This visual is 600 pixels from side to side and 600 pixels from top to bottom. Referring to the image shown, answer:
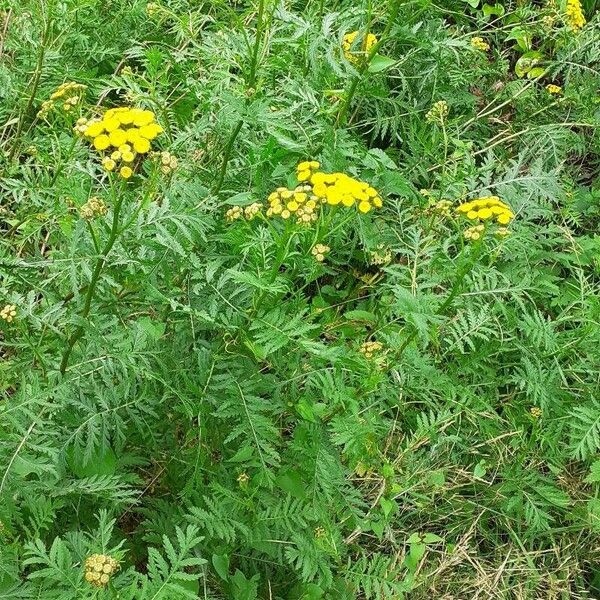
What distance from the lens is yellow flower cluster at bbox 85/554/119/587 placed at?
1573 mm

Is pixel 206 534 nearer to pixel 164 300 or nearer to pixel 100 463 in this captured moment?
pixel 100 463

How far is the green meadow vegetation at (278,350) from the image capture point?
1933 mm

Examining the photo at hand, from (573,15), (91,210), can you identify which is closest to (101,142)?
(91,210)

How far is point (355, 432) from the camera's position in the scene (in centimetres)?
206

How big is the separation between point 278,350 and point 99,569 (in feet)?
2.66

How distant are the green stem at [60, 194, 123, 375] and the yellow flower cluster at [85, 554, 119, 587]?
56 centimetres

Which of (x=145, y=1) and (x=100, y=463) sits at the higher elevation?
(x=145, y=1)

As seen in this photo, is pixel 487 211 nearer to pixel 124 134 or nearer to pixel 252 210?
pixel 252 210

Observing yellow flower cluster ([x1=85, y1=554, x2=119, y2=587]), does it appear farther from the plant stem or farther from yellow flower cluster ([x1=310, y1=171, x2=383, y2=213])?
the plant stem

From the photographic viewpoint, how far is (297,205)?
183 centimetres

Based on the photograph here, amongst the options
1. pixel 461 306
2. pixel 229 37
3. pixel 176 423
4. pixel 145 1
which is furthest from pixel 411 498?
pixel 145 1

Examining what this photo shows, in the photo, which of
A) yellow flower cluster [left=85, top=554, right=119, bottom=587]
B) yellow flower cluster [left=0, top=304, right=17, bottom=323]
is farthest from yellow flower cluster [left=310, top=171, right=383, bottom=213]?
yellow flower cluster [left=85, top=554, right=119, bottom=587]

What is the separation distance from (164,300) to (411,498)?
126 centimetres

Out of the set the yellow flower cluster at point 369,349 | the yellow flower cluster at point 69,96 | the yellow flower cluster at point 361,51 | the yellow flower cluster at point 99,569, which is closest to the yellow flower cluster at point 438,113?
the yellow flower cluster at point 361,51
